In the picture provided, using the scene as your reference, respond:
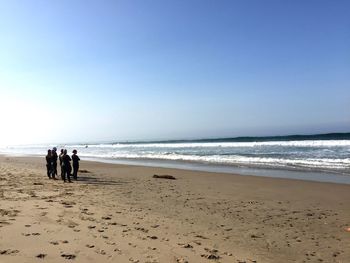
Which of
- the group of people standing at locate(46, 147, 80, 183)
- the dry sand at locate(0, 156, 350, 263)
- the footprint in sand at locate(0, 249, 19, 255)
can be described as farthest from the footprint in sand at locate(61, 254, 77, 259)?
the group of people standing at locate(46, 147, 80, 183)

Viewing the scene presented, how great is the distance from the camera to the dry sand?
6.14 metres

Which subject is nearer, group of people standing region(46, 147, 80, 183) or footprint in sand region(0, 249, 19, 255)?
footprint in sand region(0, 249, 19, 255)

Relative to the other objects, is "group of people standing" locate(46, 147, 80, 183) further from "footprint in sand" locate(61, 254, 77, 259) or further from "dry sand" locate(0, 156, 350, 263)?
"footprint in sand" locate(61, 254, 77, 259)

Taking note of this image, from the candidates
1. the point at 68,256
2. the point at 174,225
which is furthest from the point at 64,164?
the point at 68,256

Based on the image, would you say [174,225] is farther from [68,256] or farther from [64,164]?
[64,164]

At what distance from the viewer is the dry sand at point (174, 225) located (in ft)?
20.1

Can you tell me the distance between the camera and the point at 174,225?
830cm

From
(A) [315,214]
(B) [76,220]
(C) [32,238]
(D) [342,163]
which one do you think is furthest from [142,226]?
(D) [342,163]

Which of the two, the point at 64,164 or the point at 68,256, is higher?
the point at 64,164

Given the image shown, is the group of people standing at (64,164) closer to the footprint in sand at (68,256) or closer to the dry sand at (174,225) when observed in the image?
the dry sand at (174,225)

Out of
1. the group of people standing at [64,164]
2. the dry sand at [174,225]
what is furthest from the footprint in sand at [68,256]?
the group of people standing at [64,164]

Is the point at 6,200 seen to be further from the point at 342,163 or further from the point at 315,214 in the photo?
the point at 342,163

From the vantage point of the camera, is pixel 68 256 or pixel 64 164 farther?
pixel 64 164

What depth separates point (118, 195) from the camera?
1270cm
